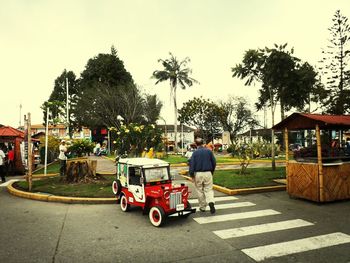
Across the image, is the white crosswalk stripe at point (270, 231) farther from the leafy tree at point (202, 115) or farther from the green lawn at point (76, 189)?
the leafy tree at point (202, 115)

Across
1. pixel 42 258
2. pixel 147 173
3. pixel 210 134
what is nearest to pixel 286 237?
pixel 147 173

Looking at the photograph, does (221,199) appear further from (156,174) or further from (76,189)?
(76,189)

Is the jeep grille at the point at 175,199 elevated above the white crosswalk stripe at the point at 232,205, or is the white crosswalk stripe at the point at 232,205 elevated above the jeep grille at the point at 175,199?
the jeep grille at the point at 175,199

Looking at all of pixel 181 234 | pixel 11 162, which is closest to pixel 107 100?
pixel 11 162

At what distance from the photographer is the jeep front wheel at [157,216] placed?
593 centimetres

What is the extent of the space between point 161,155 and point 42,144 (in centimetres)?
1148

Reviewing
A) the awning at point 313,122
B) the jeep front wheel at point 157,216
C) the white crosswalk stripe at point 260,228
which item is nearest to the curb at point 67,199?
the jeep front wheel at point 157,216

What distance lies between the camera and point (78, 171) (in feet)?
37.3

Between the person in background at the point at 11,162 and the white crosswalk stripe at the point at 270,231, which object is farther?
the person in background at the point at 11,162

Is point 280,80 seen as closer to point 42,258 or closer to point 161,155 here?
point 42,258

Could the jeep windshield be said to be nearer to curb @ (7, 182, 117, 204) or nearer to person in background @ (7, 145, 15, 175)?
curb @ (7, 182, 117, 204)

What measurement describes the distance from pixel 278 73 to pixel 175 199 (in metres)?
10.6

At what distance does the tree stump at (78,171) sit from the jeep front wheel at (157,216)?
5907mm

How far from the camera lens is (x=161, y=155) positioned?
95.3 ft
